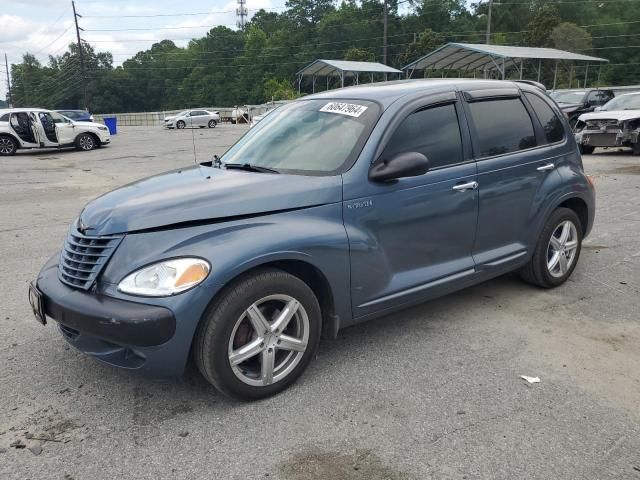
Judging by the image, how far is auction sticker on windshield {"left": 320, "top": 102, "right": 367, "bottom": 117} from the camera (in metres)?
3.71

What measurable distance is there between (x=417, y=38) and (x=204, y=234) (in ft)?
271

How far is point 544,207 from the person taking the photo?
14.7 ft

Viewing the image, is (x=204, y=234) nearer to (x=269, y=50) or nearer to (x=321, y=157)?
(x=321, y=157)

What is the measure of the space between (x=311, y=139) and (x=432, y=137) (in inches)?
33.7

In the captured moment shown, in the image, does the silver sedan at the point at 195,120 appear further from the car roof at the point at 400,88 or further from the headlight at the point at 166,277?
the headlight at the point at 166,277

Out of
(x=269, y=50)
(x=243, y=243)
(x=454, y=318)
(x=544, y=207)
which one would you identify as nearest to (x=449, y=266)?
(x=454, y=318)

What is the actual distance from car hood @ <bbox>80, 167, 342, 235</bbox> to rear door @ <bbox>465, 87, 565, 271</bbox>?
1370 millimetres

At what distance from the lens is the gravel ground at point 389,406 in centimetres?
256

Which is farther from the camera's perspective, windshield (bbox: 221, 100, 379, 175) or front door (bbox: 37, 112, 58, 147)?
front door (bbox: 37, 112, 58, 147)

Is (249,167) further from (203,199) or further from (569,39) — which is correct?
(569,39)

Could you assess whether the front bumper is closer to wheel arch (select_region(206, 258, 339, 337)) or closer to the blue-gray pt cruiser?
the blue-gray pt cruiser

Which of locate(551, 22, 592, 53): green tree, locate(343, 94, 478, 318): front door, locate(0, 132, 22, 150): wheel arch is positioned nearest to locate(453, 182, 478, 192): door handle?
locate(343, 94, 478, 318): front door

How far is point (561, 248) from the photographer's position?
15.8 feet

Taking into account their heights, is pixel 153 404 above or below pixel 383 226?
below
